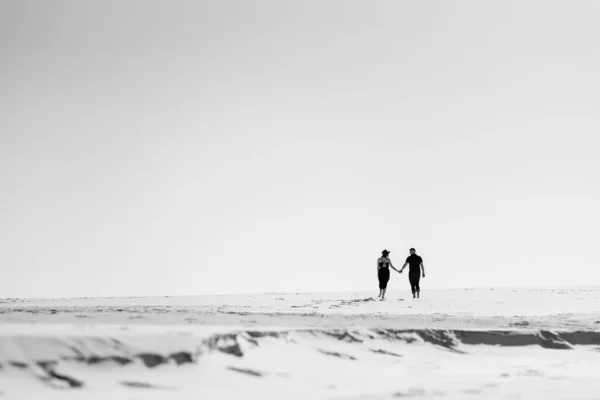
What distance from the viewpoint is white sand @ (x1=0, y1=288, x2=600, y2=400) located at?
4867 millimetres

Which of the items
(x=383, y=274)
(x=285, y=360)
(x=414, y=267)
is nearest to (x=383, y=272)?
(x=383, y=274)

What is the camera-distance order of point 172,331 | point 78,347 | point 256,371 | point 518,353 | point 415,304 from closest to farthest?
point 78,347, point 256,371, point 172,331, point 518,353, point 415,304

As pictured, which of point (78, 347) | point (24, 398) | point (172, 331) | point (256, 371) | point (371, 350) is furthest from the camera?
point (371, 350)

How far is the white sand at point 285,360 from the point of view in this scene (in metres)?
4.87

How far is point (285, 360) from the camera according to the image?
6.00 meters

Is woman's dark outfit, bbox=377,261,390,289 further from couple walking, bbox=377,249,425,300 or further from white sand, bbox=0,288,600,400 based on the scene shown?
white sand, bbox=0,288,600,400

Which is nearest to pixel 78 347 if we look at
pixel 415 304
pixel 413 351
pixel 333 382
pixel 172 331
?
pixel 172 331

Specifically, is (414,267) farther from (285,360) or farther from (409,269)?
(285,360)

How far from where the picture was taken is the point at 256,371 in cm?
555

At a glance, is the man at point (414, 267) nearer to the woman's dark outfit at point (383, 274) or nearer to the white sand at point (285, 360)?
the woman's dark outfit at point (383, 274)

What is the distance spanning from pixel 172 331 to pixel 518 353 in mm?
3796

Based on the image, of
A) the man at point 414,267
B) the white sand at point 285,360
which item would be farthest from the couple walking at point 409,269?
the white sand at point 285,360

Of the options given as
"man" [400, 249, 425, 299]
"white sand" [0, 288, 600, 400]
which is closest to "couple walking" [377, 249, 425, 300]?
"man" [400, 249, 425, 299]

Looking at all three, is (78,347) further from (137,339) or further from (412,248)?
(412,248)
